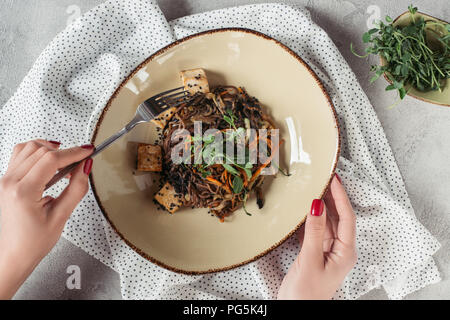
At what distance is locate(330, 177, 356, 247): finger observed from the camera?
226cm

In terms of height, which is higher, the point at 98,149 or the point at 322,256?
the point at 98,149

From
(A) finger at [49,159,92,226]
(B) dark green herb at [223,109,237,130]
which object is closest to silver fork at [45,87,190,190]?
(A) finger at [49,159,92,226]

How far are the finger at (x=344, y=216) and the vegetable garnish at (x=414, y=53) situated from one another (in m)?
0.67

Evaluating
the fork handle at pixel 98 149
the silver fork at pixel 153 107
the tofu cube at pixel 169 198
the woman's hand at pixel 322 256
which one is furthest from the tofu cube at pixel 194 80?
the woman's hand at pixel 322 256

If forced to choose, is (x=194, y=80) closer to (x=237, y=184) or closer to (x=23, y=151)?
(x=237, y=184)

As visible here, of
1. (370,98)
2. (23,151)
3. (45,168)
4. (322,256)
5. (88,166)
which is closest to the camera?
(45,168)

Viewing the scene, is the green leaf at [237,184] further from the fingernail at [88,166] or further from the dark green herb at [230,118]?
the fingernail at [88,166]

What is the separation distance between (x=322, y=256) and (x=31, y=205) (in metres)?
1.55

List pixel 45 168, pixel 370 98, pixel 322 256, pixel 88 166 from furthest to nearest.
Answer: pixel 370 98, pixel 322 256, pixel 88 166, pixel 45 168

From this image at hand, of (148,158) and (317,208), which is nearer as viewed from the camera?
(317,208)

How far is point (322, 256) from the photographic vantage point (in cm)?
215

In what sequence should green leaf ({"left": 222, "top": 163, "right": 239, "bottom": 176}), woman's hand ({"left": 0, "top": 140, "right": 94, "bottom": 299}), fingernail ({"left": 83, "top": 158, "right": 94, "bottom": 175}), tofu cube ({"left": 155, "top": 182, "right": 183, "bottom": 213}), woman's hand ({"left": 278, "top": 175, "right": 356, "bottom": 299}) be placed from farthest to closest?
tofu cube ({"left": 155, "top": 182, "right": 183, "bottom": 213})
green leaf ({"left": 222, "top": 163, "right": 239, "bottom": 176})
woman's hand ({"left": 278, "top": 175, "right": 356, "bottom": 299})
fingernail ({"left": 83, "top": 158, "right": 94, "bottom": 175})
woman's hand ({"left": 0, "top": 140, "right": 94, "bottom": 299})

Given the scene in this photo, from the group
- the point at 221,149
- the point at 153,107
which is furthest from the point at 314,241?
the point at 153,107

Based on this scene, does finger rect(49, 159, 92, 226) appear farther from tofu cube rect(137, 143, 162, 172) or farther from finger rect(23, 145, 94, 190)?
tofu cube rect(137, 143, 162, 172)
